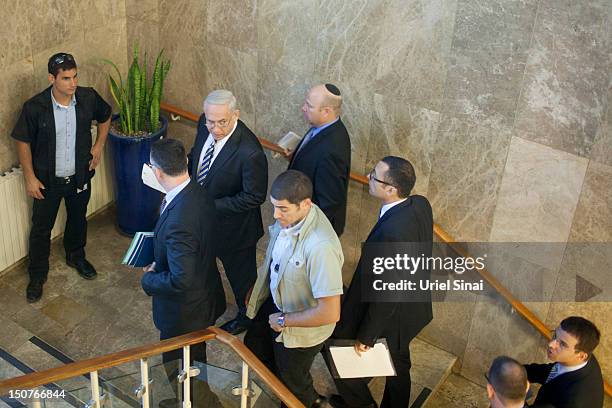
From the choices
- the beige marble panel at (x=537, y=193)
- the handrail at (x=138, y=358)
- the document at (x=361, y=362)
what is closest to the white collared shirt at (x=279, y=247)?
the handrail at (x=138, y=358)

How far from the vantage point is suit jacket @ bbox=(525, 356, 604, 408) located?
12.1 ft

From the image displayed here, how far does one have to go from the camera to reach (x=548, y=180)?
15.3ft

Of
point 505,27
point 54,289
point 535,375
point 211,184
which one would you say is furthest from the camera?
point 54,289

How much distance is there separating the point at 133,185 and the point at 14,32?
154 centimetres

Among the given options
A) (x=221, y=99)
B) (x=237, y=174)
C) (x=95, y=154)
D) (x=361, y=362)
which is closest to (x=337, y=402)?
(x=361, y=362)

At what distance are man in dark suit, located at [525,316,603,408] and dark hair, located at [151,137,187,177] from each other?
2.11 metres

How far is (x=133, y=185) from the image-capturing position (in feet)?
20.2

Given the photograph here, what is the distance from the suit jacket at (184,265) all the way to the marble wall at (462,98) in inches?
66.2

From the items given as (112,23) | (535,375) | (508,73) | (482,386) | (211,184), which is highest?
(508,73)

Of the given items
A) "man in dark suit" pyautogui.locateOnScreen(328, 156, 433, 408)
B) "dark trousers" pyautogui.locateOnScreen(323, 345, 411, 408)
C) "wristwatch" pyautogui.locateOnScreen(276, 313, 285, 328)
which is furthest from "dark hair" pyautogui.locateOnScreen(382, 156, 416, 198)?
"dark trousers" pyautogui.locateOnScreen(323, 345, 411, 408)

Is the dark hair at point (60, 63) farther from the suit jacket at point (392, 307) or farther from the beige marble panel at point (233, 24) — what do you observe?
the suit jacket at point (392, 307)

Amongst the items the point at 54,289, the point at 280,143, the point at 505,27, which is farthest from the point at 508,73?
the point at 54,289

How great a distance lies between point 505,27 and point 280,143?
1781mm

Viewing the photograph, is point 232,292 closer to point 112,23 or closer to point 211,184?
point 211,184
